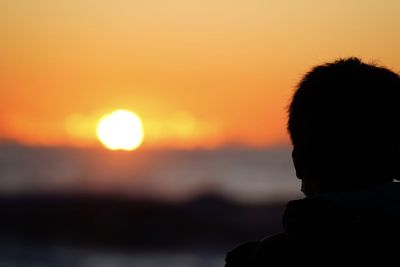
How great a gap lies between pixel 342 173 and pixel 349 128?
4.8 inches

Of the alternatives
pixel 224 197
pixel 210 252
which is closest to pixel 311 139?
pixel 210 252

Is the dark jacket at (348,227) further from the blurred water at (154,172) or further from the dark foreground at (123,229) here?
the blurred water at (154,172)

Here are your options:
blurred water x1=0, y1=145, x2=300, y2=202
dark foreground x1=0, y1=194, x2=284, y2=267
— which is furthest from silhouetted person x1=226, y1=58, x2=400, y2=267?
blurred water x1=0, y1=145, x2=300, y2=202

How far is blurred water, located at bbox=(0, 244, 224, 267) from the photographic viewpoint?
36.3ft

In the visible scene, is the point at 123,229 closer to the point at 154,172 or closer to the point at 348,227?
the point at 348,227

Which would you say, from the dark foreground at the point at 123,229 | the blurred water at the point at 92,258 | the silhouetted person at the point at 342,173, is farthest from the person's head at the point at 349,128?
the dark foreground at the point at 123,229

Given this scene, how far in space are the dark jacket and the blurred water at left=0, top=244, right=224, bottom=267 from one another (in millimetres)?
9061

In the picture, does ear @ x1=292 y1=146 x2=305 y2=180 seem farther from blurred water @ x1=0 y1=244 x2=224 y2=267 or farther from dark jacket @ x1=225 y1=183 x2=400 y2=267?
blurred water @ x1=0 y1=244 x2=224 y2=267

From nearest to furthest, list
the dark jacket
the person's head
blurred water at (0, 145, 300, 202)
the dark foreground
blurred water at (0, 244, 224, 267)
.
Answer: the dark jacket < the person's head < blurred water at (0, 244, 224, 267) < the dark foreground < blurred water at (0, 145, 300, 202)

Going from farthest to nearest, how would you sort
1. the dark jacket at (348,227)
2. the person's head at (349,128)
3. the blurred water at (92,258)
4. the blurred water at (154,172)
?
the blurred water at (154,172) → the blurred water at (92,258) → the person's head at (349,128) → the dark jacket at (348,227)

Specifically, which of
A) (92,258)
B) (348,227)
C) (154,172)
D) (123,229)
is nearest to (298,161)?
(348,227)

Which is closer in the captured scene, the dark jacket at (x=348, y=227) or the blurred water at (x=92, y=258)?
the dark jacket at (x=348, y=227)

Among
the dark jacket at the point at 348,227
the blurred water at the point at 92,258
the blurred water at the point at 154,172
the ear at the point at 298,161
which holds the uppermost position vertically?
the blurred water at the point at 154,172

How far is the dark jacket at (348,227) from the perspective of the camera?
167 cm
